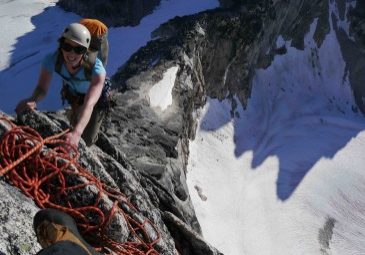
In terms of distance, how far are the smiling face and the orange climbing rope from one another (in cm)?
110

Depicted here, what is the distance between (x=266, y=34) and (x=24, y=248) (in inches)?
1098

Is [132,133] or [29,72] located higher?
[132,133]

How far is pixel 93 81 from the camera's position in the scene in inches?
307

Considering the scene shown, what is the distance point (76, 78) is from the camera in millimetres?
8445

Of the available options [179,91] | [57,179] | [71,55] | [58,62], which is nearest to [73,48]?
[71,55]

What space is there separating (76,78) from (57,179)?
1.88 metres

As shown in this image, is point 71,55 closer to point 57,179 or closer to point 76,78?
point 76,78

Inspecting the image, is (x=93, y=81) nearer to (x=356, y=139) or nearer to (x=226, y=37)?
(x=226, y=37)

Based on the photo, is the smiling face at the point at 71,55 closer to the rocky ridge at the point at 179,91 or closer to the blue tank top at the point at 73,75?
the blue tank top at the point at 73,75

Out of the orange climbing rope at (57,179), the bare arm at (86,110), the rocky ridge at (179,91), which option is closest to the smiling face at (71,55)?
the bare arm at (86,110)

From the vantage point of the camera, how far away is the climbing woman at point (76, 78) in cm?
752

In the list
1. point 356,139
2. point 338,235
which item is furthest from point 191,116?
point 356,139

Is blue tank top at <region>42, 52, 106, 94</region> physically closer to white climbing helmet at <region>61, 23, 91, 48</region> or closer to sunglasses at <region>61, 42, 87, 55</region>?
sunglasses at <region>61, 42, 87, 55</region>

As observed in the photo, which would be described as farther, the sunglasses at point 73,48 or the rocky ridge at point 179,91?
the rocky ridge at point 179,91
